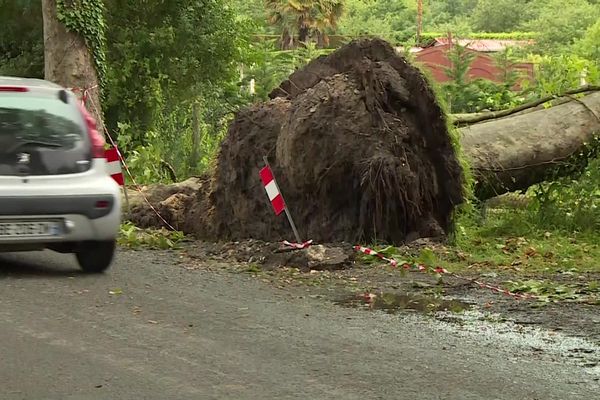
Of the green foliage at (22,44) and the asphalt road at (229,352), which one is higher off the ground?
the green foliage at (22,44)

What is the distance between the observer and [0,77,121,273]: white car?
838 centimetres

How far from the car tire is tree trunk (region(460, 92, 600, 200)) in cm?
592

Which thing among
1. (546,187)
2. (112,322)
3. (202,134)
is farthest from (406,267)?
(202,134)

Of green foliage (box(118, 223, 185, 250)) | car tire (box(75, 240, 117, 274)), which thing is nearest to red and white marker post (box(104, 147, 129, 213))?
green foliage (box(118, 223, 185, 250))

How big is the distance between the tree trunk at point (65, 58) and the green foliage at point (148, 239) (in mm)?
5391

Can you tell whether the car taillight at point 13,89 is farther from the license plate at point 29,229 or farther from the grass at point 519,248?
the grass at point 519,248

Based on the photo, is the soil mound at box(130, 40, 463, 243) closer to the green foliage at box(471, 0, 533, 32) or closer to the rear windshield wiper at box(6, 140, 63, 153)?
the rear windshield wiper at box(6, 140, 63, 153)

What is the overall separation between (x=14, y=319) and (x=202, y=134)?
1850 centimetres

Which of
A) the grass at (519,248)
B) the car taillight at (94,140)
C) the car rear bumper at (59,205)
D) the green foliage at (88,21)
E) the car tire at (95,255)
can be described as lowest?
the grass at (519,248)

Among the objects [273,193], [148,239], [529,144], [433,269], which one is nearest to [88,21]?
[148,239]

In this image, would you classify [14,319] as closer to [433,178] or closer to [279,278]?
[279,278]

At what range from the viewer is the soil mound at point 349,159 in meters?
11.5

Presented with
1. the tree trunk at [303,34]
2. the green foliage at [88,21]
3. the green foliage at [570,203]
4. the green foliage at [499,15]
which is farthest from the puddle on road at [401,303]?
the green foliage at [499,15]

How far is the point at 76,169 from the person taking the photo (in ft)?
28.5
